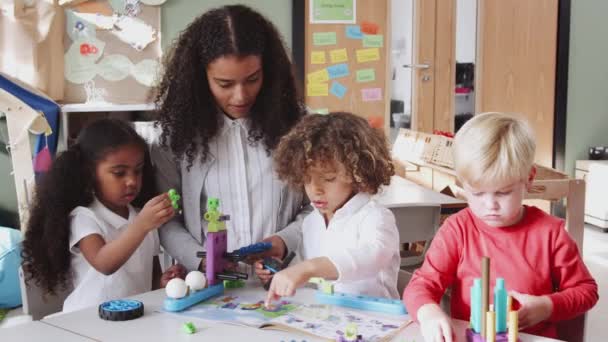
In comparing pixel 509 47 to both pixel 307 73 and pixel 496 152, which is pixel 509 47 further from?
pixel 496 152

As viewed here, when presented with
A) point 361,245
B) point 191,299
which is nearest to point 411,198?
point 361,245

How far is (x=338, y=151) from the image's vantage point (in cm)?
162

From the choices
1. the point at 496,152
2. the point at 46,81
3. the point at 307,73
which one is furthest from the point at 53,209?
the point at 307,73

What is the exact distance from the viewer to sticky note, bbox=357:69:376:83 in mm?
4952

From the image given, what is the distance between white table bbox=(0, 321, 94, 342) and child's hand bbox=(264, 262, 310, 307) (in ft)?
1.12

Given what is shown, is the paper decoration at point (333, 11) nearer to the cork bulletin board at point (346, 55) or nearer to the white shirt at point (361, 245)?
the cork bulletin board at point (346, 55)

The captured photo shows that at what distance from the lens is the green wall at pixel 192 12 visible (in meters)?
4.39

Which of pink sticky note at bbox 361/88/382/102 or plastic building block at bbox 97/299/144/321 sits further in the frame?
pink sticky note at bbox 361/88/382/102

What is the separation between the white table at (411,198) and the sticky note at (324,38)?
5.76ft

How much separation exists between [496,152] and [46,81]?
3208mm

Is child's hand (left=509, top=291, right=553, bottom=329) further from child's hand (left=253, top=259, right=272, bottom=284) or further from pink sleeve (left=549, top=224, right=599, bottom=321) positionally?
child's hand (left=253, top=259, right=272, bottom=284)

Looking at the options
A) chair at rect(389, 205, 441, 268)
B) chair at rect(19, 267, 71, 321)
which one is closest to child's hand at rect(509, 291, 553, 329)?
chair at rect(19, 267, 71, 321)

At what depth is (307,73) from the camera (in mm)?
4840

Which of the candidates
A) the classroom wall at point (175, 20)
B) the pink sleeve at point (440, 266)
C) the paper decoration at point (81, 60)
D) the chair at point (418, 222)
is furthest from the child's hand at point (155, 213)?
the paper decoration at point (81, 60)
